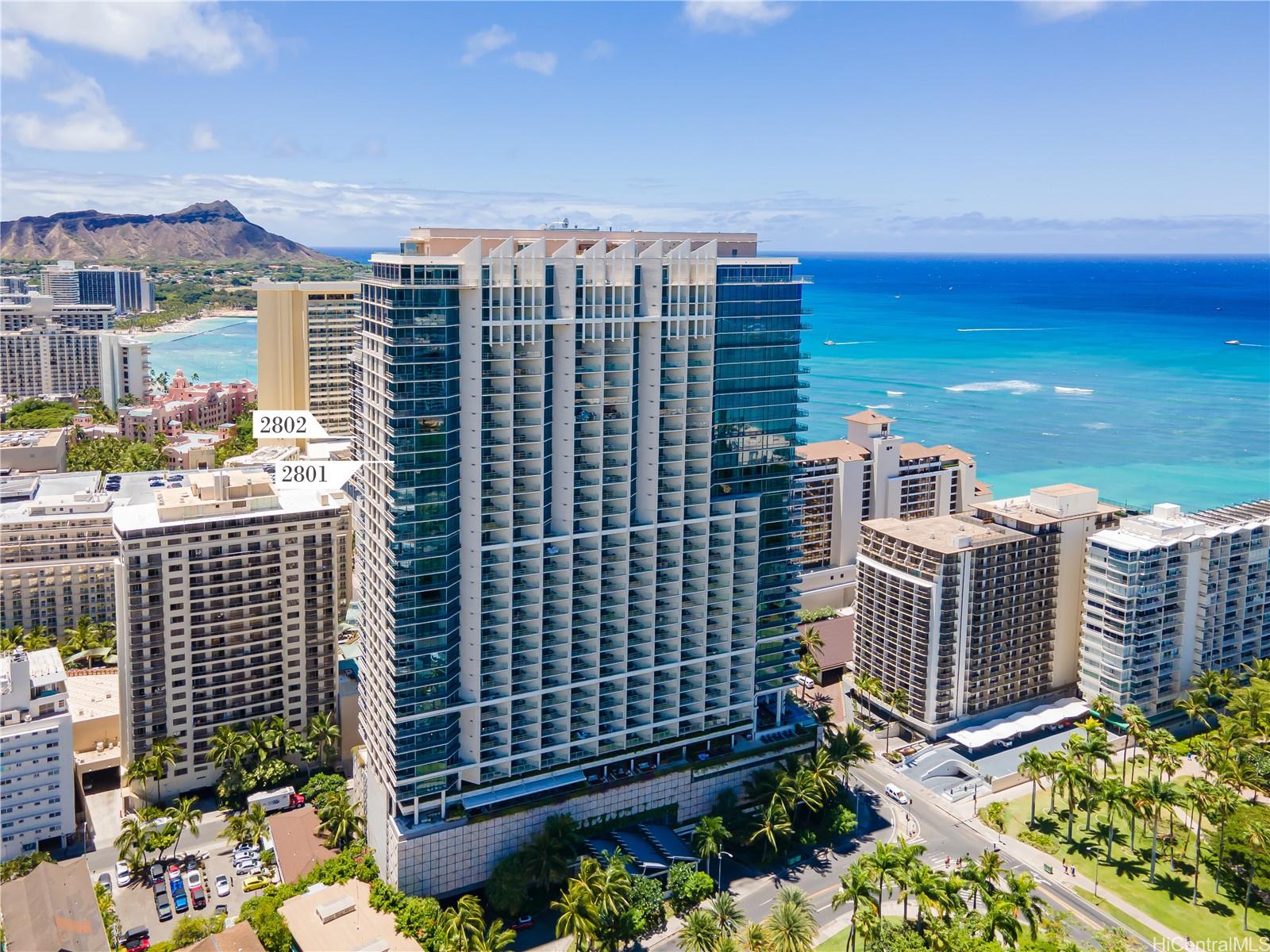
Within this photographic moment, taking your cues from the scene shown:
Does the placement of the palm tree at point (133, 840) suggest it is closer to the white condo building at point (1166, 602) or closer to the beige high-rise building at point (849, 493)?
the beige high-rise building at point (849, 493)

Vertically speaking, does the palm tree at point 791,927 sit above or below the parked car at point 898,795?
above

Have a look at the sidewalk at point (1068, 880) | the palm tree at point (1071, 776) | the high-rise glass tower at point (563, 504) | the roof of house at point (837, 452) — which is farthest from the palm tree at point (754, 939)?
the roof of house at point (837, 452)

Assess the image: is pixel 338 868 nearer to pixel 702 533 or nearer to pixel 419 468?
pixel 419 468

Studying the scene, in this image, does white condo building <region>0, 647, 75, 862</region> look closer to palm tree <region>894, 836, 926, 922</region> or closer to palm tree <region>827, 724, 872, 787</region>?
palm tree <region>827, 724, 872, 787</region>

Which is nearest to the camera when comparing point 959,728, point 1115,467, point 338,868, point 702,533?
point 338,868

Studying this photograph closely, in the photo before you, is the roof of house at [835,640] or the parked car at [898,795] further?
the roof of house at [835,640]

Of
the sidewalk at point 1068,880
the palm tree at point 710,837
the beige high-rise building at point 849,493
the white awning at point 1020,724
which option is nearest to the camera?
the sidewalk at point 1068,880

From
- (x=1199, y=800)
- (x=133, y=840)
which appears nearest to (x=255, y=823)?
(x=133, y=840)

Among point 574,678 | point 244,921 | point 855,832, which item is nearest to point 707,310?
point 574,678
